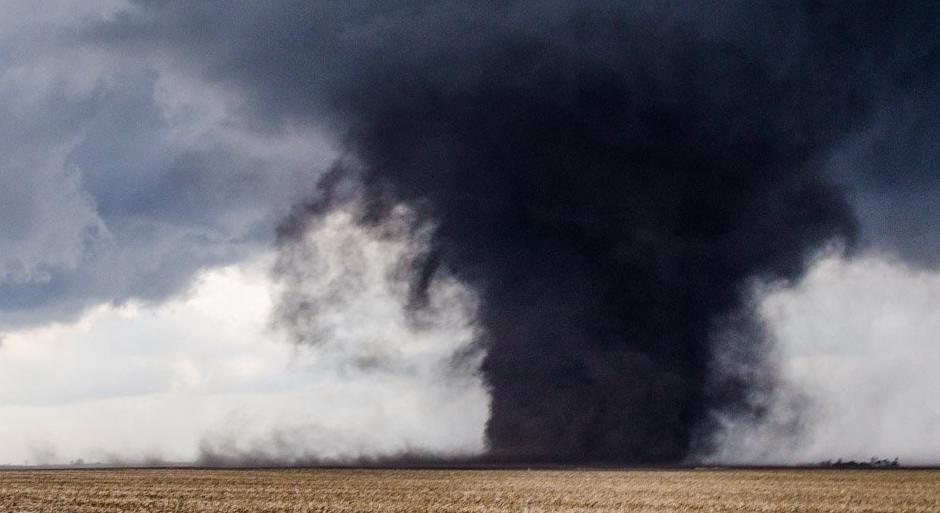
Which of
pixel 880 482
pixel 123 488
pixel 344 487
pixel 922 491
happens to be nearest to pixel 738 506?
pixel 922 491

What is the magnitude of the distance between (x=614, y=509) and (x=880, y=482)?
37122 millimetres

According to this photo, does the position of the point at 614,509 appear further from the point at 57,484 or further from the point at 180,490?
the point at 57,484

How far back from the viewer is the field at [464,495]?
40.7 m

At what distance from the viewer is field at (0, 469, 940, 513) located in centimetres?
4072

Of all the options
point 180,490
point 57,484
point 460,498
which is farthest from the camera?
point 57,484

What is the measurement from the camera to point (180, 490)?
51438 millimetres

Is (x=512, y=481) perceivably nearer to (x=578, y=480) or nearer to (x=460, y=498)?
(x=578, y=480)

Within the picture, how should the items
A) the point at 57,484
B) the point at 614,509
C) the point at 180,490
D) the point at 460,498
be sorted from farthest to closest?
the point at 57,484 → the point at 180,490 → the point at 460,498 → the point at 614,509

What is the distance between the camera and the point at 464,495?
157 ft

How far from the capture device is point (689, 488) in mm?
55219

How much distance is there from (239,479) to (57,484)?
13.1 meters

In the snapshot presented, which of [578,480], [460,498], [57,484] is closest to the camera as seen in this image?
[460,498]

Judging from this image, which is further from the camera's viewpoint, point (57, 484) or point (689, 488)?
point (57, 484)

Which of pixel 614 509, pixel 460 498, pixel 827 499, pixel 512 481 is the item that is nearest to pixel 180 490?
pixel 460 498
